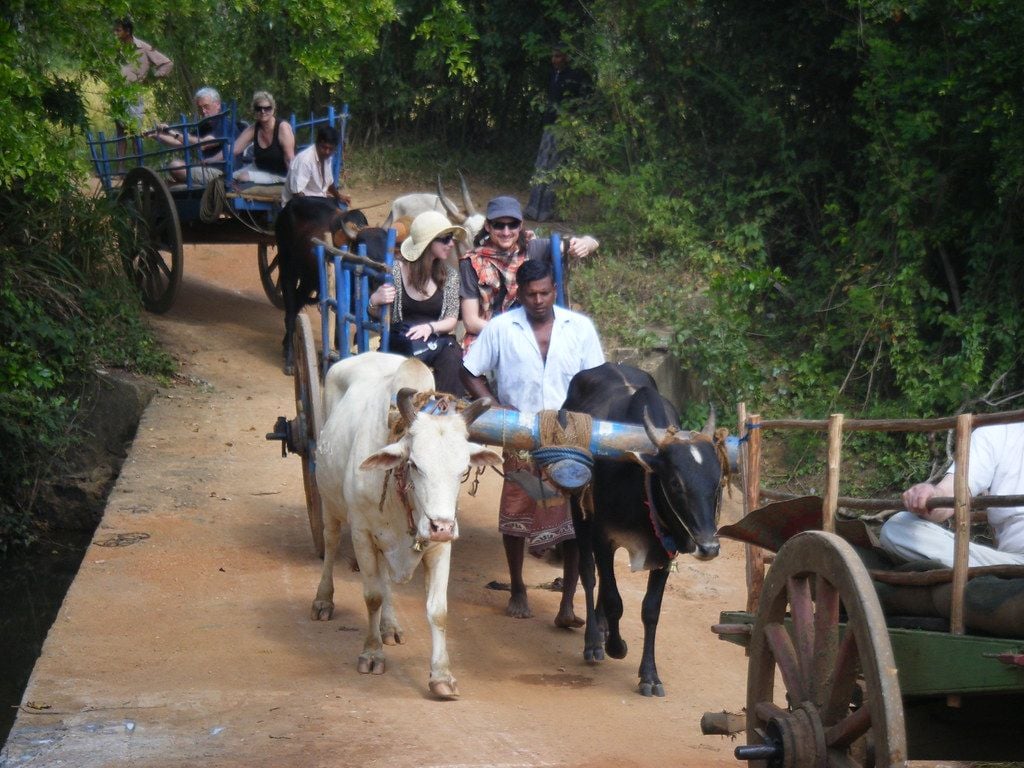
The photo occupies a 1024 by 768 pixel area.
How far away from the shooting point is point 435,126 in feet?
59.6

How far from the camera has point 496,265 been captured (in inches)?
279

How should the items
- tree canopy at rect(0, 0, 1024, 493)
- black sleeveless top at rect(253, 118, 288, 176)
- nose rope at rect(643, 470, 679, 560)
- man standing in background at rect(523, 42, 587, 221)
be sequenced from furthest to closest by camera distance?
man standing in background at rect(523, 42, 587, 221) < black sleeveless top at rect(253, 118, 288, 176) < tree canopy at rect(0, 0, 1024, 493) < nose rope at rect(643, 470, 679, 560)

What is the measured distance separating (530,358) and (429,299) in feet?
2.88

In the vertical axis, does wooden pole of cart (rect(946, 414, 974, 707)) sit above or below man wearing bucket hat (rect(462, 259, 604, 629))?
above

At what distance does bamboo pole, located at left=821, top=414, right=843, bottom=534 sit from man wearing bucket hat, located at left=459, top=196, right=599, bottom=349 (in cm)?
342

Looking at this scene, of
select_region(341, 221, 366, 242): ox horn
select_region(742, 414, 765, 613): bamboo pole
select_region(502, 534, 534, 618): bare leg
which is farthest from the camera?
select_region(341, 221, 366, 242): ox horn

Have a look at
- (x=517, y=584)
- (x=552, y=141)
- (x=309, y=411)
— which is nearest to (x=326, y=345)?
(x=309, y=411)

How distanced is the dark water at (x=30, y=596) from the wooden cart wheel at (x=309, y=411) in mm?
2378

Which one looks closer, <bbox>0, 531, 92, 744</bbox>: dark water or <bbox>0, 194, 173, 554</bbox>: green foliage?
<bbox>0, 531, 92, 744</bbox>: dark water

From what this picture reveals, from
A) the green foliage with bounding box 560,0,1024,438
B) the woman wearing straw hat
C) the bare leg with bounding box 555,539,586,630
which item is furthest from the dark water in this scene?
A: the green foliage with bounding box 560,0,1024,438

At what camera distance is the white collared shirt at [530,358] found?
646 cm

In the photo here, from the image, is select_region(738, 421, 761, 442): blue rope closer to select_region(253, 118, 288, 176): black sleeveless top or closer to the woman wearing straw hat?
the woman wearing straw hat

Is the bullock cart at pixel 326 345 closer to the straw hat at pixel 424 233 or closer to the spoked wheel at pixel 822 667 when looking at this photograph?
the straw hat at pixel 424 233

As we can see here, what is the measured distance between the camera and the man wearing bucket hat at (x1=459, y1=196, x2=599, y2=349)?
7.00m
